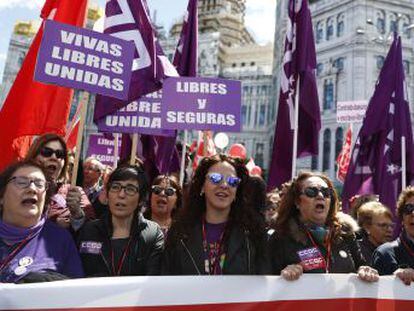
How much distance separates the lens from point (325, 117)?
123 ft

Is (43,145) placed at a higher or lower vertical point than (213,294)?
higher

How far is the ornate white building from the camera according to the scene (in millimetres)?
35969

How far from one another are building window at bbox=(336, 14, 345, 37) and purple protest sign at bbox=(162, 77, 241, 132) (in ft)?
114

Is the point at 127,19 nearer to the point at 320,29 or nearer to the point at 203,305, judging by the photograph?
the point at 203,305

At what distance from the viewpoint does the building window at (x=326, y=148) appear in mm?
37156

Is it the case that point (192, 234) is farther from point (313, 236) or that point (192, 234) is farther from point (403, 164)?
point (403, 164)

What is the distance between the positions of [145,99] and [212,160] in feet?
8.84

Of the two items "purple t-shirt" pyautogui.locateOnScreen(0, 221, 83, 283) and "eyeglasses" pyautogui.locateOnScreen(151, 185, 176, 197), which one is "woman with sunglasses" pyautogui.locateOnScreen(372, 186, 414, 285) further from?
"purple t-shirt" pyautogui.locateOnScreen(0, 221, 83, 283)

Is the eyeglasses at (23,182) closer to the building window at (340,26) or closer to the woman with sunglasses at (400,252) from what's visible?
the woman with sunglasses at (400,252)

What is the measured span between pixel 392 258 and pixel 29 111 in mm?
3771

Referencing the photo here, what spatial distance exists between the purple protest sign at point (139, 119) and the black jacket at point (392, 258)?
9.93ft

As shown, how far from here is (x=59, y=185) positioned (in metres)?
3.75

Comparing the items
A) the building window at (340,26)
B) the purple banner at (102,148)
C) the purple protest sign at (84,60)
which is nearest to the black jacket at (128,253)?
the purple protest sign at (84,60)

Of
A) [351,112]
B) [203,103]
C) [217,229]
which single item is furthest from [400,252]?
[351,112]
